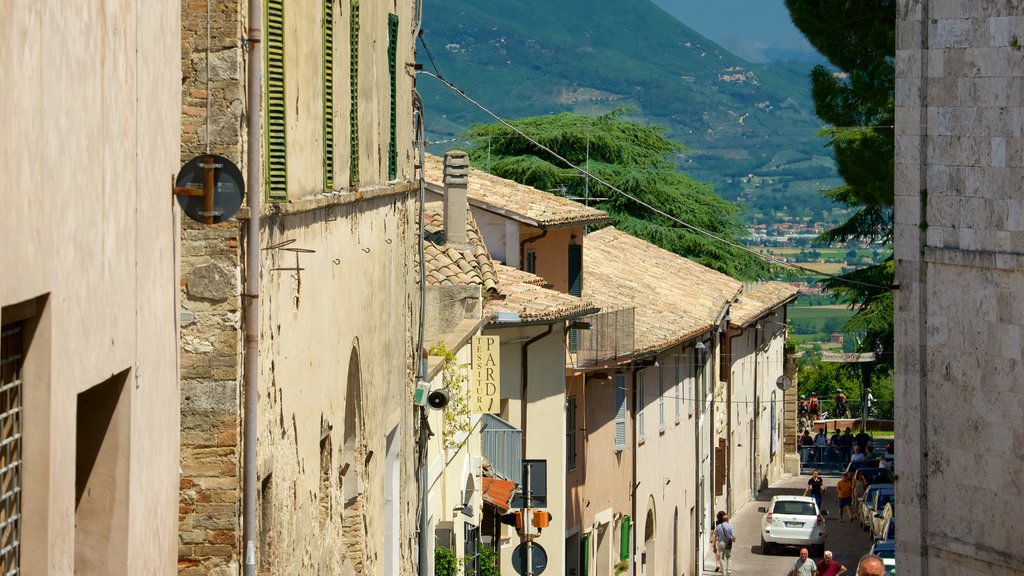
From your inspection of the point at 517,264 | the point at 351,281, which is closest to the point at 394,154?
the point at 351,281

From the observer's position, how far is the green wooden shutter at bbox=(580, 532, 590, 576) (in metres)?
32.9

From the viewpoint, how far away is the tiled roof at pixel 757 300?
49.7 metres

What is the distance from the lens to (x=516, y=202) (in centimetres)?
3222

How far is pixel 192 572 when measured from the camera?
969 cm

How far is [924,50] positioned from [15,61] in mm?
14881

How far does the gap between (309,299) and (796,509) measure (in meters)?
29.8

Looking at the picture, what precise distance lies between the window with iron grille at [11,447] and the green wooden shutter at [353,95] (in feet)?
27.4

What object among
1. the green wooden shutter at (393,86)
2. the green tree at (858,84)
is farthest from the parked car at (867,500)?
the green wooden shutter at (393,86)

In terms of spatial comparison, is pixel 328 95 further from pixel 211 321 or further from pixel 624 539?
pixel 624 539

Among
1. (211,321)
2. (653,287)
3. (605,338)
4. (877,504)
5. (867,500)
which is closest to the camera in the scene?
(211,321)

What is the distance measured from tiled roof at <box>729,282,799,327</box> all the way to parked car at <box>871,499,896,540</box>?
12.1m

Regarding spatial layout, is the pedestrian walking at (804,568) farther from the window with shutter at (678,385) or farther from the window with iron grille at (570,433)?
the window with shutter at (678,385)

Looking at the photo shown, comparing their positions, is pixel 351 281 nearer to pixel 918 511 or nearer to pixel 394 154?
pixel 394 154

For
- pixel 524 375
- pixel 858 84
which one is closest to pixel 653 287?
pixel 524 375
